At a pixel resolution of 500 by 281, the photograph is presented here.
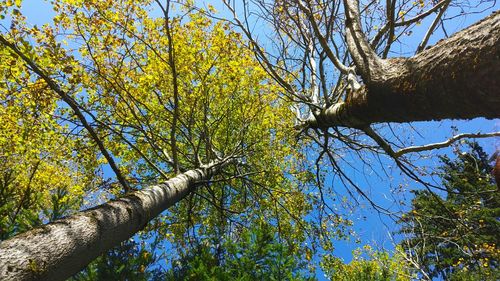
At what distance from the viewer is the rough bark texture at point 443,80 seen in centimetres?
131

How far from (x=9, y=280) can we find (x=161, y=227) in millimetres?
6755

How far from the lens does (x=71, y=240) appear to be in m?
1.95

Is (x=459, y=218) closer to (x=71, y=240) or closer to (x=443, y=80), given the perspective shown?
(x=443, y=80)

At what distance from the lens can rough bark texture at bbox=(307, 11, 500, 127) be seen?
4.31 feet

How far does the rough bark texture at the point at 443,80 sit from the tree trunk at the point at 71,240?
2053 millimetres

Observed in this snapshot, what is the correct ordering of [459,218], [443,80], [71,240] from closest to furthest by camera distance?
[443,80] < [71,240] < [459,218]

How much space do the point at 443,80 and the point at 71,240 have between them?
221cm

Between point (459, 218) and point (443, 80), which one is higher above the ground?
point (443, 80)

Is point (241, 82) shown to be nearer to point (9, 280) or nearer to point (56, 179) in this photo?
point (9, 280)

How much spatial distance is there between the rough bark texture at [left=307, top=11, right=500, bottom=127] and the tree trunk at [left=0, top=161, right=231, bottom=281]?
2.05 m

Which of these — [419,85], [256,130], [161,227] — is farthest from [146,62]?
[419,85]

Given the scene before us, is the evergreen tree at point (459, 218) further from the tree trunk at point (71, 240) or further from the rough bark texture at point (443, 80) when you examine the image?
the tree trunk at point (71, 240)

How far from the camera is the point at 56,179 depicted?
10.6 m

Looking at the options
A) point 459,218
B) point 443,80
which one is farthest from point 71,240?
point 459,218
